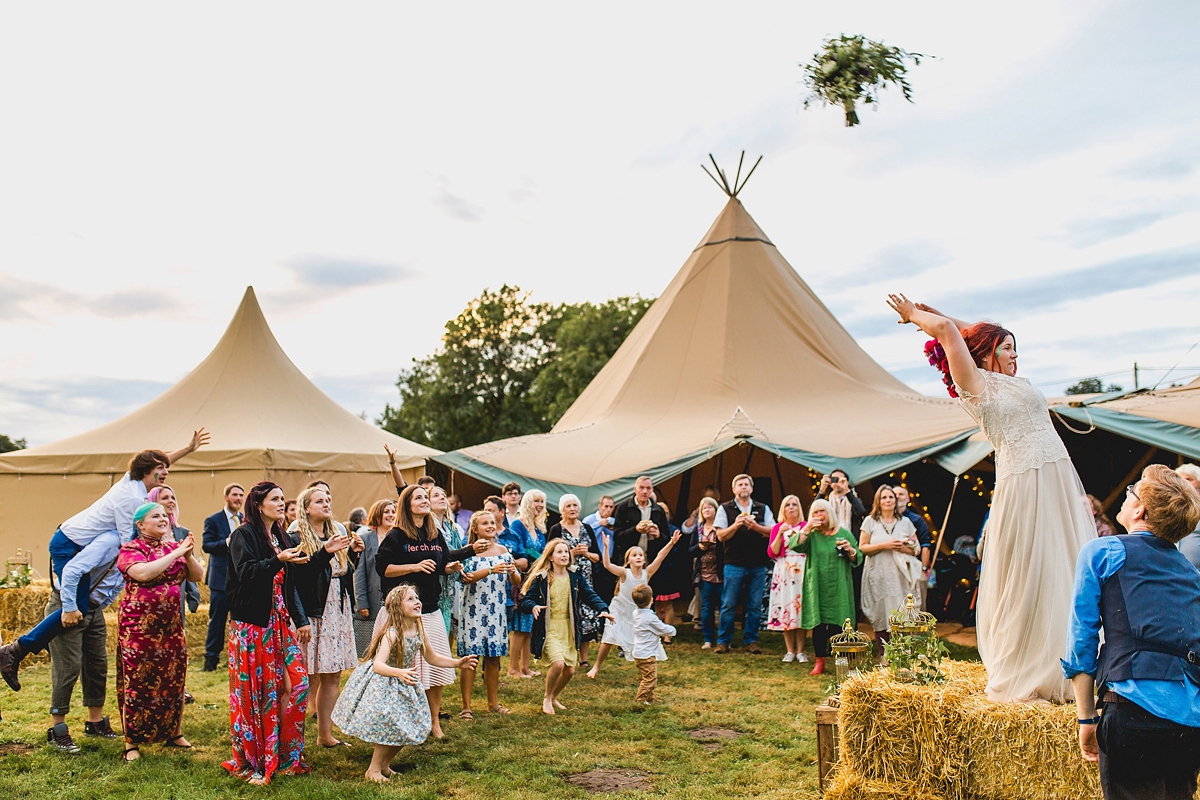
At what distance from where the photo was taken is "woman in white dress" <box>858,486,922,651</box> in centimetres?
701

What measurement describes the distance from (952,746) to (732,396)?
7898 mm

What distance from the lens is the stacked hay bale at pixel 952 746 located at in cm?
304

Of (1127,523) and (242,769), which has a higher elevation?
(1127,523)

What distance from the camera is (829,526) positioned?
7145 mm

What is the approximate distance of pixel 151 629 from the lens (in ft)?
15.2

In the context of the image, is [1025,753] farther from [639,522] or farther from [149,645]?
[639,522]

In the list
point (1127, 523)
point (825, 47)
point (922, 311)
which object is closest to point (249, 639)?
point (922, 311)

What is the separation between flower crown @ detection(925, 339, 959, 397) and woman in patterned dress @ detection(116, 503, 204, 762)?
380cm

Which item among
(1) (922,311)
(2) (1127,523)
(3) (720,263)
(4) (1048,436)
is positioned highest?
(3) (720,263)

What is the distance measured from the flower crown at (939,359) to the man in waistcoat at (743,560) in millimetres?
4532

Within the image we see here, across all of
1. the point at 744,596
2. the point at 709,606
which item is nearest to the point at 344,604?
the point at 709,606

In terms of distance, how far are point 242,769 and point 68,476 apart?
889cm

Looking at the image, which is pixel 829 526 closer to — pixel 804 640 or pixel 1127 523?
pixel 804 640

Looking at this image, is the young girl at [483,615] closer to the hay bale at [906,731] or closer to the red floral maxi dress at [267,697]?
the red floral maxi dress at [267,697]
